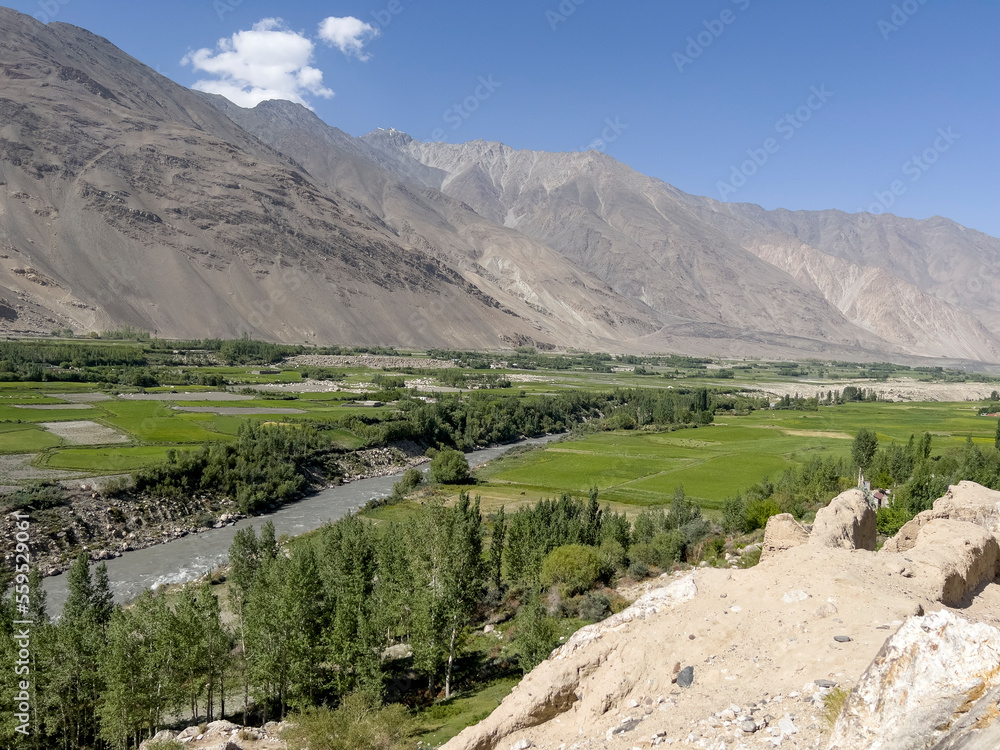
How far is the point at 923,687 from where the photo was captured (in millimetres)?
7312

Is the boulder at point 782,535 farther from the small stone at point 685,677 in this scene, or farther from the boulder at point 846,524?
the small stone at point 685,677

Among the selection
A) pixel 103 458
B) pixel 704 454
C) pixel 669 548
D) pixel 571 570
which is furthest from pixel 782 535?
pixel 704 454

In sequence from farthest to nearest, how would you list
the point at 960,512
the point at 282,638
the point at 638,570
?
the point at 638,570 < the point at 282,638 < the point at 960,512

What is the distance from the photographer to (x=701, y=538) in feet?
161

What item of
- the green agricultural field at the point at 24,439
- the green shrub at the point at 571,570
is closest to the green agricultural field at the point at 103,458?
the green agricultural field at the point at 24,439

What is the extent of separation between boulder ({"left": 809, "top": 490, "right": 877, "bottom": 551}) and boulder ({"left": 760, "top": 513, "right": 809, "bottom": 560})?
0.50 m

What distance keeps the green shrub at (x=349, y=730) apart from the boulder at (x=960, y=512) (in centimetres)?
1922

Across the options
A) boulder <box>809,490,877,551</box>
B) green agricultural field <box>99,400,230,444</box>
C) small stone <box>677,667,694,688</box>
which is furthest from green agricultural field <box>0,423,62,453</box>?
small stone <box>677,667,694,688</box>

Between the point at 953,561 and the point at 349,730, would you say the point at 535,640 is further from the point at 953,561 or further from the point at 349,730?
the point at 953,561

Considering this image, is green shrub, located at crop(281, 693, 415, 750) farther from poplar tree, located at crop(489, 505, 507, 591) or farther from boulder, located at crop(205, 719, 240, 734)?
poplar tree, located at crop(489, 505, 507, 591)

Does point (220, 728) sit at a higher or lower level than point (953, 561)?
lower

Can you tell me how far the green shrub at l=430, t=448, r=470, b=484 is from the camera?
251 feet

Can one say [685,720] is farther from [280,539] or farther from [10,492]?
[10,492]

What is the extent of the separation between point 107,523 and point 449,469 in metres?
36.1
